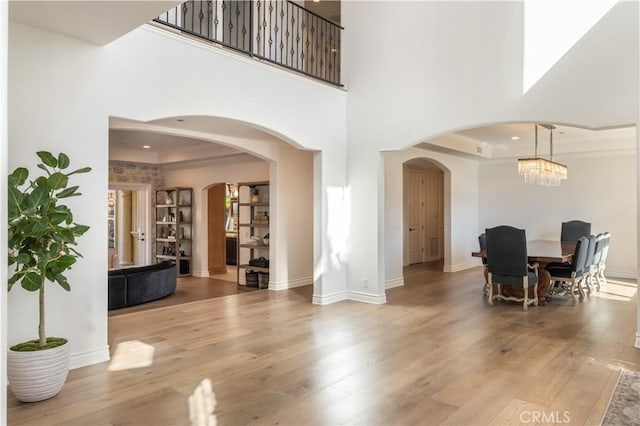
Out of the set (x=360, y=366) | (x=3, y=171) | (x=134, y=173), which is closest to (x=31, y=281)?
(x=3, y=171)

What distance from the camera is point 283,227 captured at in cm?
759

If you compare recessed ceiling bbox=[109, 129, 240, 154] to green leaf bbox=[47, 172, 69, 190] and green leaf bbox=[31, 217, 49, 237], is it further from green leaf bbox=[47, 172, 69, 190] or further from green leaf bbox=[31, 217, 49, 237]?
green leaf bbox=[31, 217, 49, 237]

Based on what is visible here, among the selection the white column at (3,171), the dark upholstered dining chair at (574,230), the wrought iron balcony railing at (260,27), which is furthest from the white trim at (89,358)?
the dark upholstered dining chair at (574,230)

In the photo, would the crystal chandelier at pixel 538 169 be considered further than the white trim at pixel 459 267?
No

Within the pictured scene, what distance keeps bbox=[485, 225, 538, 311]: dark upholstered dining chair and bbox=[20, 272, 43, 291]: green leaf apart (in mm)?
5060

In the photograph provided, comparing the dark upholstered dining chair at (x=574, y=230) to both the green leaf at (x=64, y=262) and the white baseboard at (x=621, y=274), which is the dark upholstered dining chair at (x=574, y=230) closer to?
the white baseboard at (x=621, y=274)

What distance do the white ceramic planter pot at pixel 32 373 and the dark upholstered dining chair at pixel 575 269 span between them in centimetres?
620

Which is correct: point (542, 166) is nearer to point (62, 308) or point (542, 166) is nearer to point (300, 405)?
point (300, 405)

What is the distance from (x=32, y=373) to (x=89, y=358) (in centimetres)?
78

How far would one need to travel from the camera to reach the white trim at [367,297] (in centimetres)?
624

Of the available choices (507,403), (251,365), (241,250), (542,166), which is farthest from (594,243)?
(241,250)

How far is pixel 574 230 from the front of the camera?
27.5 feet

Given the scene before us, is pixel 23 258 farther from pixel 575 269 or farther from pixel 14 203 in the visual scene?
pixel 575 269

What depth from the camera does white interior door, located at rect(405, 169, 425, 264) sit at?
11.3m
